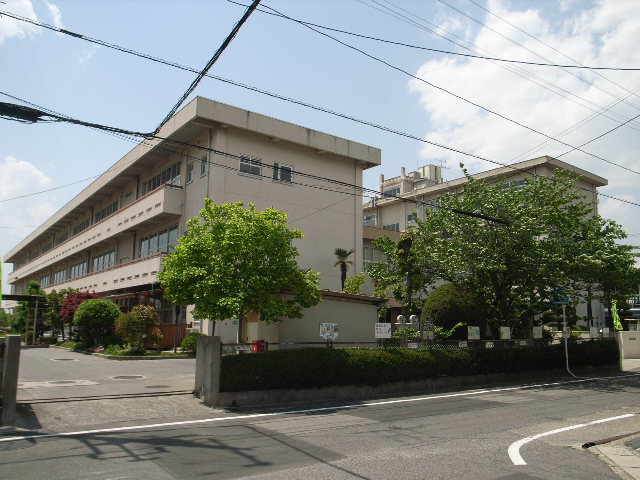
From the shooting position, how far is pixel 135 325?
2472 centimetres

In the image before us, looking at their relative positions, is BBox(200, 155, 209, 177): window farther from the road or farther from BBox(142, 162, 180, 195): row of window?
the road

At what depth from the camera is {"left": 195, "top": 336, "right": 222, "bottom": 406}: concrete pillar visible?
1258cm

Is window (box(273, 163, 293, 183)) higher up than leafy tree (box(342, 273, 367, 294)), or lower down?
higher up

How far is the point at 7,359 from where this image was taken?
412 inches

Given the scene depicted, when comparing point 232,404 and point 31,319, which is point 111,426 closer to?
point 232,404

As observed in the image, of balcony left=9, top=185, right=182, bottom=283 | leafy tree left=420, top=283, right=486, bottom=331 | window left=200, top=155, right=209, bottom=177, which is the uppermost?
window left=200, top=155, right=209, bottom=177

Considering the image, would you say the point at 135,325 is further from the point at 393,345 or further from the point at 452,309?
the point at 452,309

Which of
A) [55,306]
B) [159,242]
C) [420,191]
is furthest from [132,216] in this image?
[420,191]

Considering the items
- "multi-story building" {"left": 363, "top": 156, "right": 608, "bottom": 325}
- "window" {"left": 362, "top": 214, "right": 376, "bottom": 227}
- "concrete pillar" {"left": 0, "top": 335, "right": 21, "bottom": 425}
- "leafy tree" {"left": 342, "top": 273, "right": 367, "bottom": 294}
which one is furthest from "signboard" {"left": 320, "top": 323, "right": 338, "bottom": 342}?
"window" {"left": 362, "top": 214, "right": 376, "bottom": 227}

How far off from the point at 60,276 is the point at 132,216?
98.0 feet

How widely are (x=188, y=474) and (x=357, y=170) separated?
29684 millimetres

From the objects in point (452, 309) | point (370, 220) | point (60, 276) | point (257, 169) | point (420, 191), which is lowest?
point (452, 309)

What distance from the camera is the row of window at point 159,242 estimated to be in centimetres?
3145

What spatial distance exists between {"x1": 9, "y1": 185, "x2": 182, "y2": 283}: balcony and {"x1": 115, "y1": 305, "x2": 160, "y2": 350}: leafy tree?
667 cm
